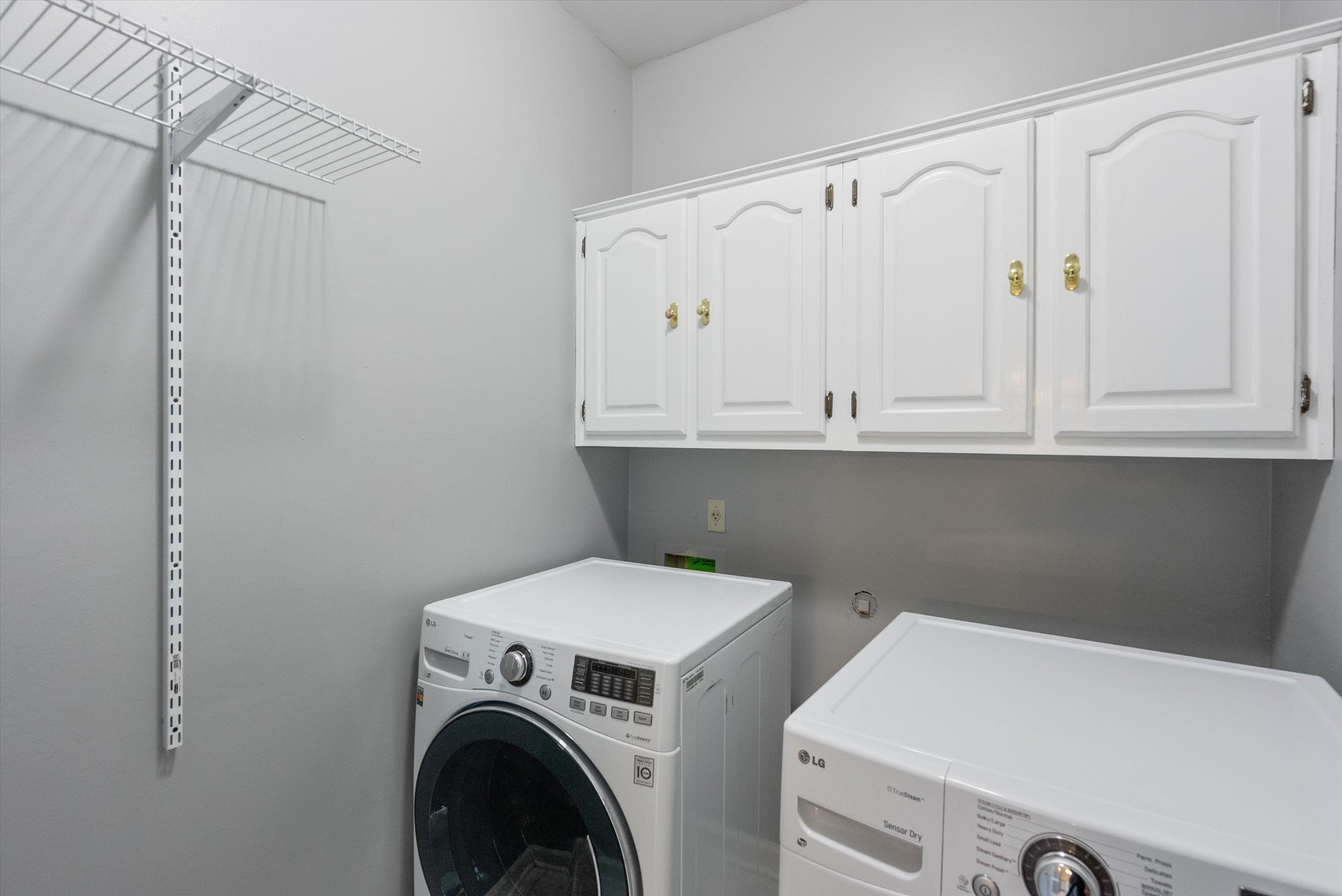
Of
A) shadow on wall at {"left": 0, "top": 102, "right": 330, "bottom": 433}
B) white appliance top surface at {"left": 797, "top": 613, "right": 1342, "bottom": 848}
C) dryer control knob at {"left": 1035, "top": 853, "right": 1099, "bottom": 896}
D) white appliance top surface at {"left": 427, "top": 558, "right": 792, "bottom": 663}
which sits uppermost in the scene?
shadow on wall at {"left": 0, "top": 102, "right": 330, "bottom": 433}

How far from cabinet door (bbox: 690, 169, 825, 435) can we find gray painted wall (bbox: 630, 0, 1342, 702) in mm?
351

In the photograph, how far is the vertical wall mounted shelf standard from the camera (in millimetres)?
912

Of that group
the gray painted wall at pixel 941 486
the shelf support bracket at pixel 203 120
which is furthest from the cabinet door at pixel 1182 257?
the shelf support bracket at pixel 203 120

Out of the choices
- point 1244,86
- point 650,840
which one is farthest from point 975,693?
point 1244,86

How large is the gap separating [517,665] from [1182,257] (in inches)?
58.3

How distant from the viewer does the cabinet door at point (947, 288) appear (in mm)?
1303

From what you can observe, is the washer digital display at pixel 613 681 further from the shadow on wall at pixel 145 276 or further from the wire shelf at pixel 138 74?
the wire shelf at pixel 138 74

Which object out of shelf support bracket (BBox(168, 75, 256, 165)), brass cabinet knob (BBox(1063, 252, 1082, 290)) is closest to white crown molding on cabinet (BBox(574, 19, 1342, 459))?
brass cabinet knob (BBox(1063, 252, 1082, 290))

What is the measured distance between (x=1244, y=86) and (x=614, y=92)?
1.72 metres

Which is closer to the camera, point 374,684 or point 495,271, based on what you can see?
point 374,684

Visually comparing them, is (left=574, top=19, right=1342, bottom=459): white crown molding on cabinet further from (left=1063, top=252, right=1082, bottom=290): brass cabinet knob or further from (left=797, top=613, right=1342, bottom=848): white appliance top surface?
(left=797, top=613, right=1342, bottom=848): white appliance top surface

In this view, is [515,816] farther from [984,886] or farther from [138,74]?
[138,74]

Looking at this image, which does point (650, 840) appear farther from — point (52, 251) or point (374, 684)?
point (52, 251)

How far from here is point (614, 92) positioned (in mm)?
2172
